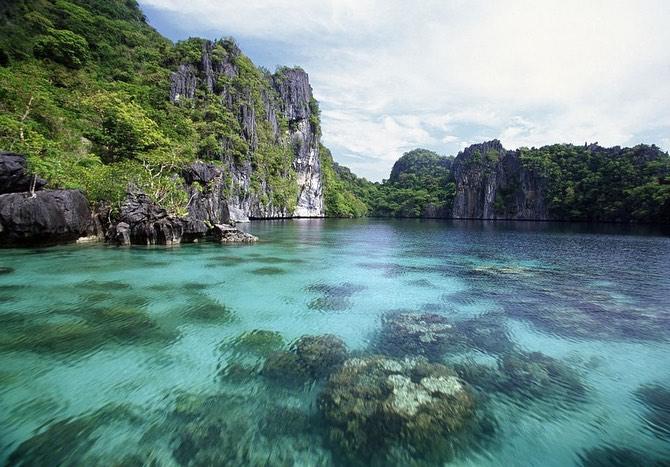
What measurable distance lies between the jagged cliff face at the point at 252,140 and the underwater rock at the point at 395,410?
23.4 m

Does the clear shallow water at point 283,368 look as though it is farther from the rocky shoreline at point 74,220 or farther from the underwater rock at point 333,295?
the rocky shoreline at point 74,220

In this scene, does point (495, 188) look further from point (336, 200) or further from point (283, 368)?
point (283, 368)

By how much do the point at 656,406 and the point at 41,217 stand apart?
75.6ft

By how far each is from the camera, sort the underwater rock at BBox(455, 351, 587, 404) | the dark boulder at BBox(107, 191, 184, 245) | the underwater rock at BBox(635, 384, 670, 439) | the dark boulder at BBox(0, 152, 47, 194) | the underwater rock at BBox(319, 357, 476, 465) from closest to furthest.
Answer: the underwater rock at BBox(319, 357, 476, 465)
the underwater rock at BBox(635, 384, 670, 439)
the underwater rock at BBox(455, 351, 587, 404)
the dark boulder at BBox(0, 152, 47, 194)
the dark boulder at BBox(107, 191, 184, 245)

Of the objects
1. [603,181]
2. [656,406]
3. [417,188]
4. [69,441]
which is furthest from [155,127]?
[417,188]

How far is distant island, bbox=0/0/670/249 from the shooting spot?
19516 mm

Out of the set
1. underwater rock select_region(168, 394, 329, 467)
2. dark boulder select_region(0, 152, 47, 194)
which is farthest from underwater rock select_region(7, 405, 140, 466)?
dark boulder select_region(0, 152, 47, 194)

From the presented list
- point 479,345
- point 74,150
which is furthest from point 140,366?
point 74,150

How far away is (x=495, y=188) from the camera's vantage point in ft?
319

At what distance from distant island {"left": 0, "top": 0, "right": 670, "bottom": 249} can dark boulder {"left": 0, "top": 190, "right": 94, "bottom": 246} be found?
6 cm

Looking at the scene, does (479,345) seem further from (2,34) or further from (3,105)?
(2,34)

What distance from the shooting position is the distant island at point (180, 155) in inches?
768

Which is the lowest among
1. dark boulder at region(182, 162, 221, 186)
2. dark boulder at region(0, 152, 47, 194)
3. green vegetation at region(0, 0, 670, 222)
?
dark boulder at region(0, 152, 47, 194)

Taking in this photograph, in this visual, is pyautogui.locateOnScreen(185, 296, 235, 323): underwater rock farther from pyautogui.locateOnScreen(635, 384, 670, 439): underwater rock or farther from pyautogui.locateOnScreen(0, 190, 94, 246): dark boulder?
pyautogui.locateOnScreen(0, 190, 94, 246): dark boulder
